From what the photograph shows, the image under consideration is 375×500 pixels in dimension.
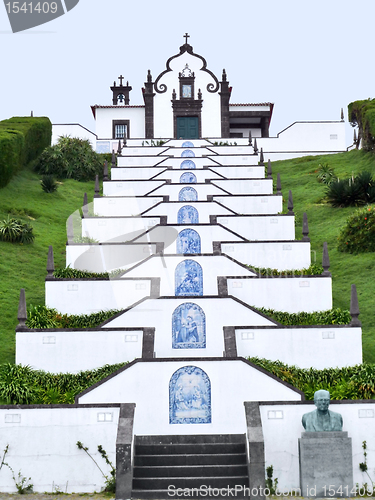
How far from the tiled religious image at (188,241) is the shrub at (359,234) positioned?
5.17 m

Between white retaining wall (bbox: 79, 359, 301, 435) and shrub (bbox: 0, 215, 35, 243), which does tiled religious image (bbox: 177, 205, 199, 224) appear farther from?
white retaining wall (bbox: 79, 359, 301, 435)

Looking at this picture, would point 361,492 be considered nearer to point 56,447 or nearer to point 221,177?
point 56,447

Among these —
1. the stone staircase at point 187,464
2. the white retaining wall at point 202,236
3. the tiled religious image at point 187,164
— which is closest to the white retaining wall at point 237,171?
the tiled religious image at point 187,164

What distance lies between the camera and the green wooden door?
42.6 metres

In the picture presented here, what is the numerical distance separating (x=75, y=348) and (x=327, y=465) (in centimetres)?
661

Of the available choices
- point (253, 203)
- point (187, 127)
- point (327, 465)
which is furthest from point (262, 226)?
point (187, 127)

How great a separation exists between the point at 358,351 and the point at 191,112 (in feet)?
92.1

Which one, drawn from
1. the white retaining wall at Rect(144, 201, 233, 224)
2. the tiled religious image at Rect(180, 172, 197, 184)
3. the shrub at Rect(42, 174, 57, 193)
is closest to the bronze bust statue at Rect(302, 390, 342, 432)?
the white retaining wall at Rect(144, 201, 233, 224)

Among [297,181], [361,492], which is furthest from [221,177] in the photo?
[361,492]

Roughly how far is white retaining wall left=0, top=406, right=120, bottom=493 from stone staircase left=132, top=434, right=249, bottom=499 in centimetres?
72

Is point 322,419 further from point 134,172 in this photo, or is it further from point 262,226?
point 134,172

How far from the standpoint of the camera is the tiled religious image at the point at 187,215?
2588 centimetres

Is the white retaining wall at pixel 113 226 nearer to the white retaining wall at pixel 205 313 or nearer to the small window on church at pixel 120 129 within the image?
the white retaining wall at pixel 205 313

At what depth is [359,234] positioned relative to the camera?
2450cm
